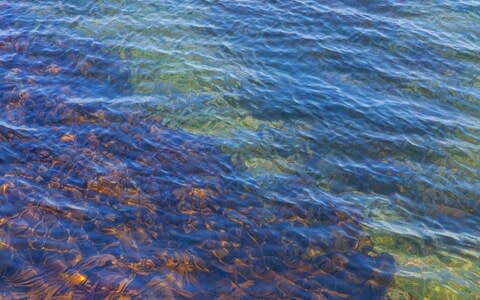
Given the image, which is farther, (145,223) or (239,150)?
(239,150)

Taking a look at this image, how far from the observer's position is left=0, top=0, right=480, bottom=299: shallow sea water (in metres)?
11.4

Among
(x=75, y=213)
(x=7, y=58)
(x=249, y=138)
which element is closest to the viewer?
(x=75, y=213)

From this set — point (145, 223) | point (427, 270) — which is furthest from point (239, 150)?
point (427, 270)

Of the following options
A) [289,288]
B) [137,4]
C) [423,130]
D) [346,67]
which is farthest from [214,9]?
[289,288]

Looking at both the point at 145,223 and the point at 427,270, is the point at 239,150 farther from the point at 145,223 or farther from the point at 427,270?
the point at 427,270

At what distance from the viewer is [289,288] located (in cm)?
1100

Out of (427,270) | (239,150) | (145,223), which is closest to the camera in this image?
(427,270)

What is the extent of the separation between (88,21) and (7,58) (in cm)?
452

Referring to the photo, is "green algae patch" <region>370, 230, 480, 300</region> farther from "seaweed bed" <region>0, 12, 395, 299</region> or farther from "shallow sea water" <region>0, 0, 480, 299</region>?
"seaweed bed" <region>0, 12, 395, 299</region>

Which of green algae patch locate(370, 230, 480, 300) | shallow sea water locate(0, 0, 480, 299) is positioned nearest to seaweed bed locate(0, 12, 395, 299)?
shallow sea water locate(0, 0, 480, 299)

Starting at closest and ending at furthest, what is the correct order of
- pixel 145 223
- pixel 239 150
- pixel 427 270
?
pixel 427 270
pixel 145 223
pixel 239 150

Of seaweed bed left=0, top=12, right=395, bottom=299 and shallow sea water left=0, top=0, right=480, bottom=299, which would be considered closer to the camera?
seaweed bed left=0, top=12, right=395, bottom=299

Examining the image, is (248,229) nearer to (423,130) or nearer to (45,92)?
(423,130)

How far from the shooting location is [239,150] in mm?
15312
